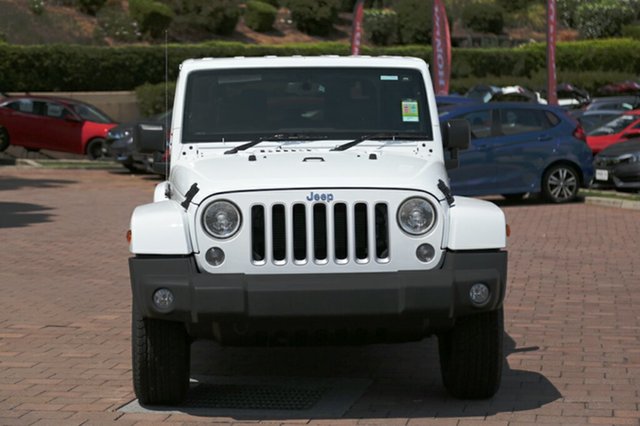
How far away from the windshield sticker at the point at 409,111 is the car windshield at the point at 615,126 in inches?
780

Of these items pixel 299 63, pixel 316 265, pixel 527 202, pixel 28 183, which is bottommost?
pixel 28 183

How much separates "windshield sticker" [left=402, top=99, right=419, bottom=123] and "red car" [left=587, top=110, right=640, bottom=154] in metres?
18.8

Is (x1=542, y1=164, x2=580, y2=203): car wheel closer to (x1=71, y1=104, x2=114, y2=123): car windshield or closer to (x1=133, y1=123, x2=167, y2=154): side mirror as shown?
(x1=133, y1=123, x2=167, y2=154): side mirror

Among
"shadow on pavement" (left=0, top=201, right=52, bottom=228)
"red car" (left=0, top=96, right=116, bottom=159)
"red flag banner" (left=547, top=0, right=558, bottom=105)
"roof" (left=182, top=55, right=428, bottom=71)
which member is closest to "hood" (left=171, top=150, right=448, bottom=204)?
"roof" (left=182, top=55, right=428, bottom=71)

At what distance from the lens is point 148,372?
25.3 ft

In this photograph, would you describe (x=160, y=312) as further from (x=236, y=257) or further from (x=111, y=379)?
(x=111, y=379)

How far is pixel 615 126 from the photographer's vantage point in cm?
2861

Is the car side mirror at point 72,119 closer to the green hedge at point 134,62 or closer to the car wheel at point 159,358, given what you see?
the green hedge at point 134,62

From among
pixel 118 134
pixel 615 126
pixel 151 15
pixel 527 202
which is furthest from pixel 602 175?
pixel 151 15

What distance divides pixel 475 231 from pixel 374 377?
169 centimetres

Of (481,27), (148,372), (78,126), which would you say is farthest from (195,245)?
(481,27)

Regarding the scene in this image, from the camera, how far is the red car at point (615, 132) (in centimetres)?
2745

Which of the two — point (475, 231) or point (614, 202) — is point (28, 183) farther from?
point (475, 231)

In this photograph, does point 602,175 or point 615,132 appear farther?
point 615,132
